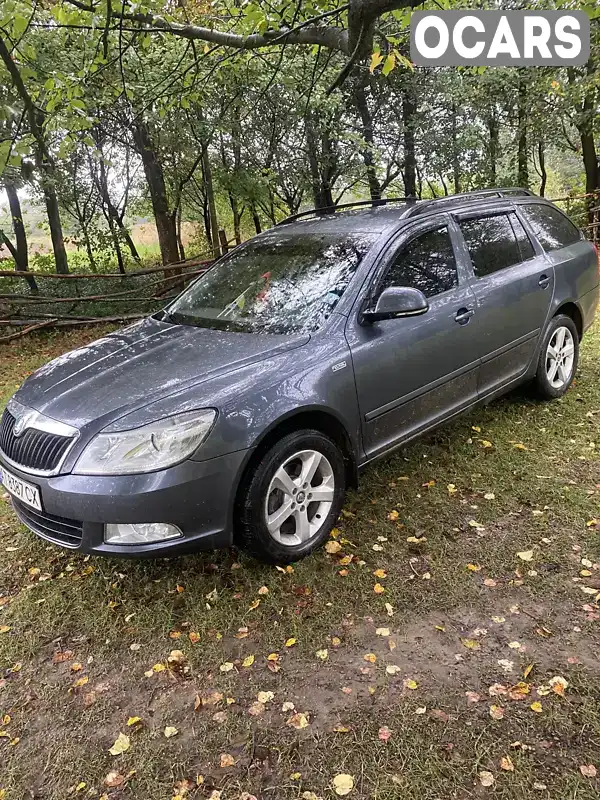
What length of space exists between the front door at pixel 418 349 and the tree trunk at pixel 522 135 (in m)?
11.5

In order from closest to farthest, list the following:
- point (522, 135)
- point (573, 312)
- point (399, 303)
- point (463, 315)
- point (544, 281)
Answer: point (399, 303)
point (463, 315)
point (544, 281)
point (573, 312)
point (522, 135)

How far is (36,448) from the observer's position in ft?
9.05

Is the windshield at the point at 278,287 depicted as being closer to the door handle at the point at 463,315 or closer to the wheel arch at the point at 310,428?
the wheel arch at the point at 310,428

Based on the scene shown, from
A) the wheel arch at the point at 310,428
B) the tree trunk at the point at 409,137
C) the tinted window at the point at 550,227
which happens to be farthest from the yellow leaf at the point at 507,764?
the tree trunk at the point at 409,137

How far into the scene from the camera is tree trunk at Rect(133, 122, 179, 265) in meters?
11.3

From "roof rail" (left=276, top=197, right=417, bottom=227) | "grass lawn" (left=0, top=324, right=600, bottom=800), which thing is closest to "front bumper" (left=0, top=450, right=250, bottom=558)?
"grass lawn" (left=0, top=324, right=600, bottom=800)

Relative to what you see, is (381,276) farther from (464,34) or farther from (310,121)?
(310,121)

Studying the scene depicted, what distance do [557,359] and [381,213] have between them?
205cm

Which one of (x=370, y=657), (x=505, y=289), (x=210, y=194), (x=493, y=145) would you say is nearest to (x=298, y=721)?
(x=370, y=657)

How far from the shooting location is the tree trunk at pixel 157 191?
1132cm

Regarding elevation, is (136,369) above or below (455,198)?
below

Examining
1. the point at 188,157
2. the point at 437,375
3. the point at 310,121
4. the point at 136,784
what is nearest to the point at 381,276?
the point at 437,375

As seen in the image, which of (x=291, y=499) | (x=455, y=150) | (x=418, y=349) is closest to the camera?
(x=291, y=499)

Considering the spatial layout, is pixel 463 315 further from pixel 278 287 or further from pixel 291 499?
pixel 291 499
